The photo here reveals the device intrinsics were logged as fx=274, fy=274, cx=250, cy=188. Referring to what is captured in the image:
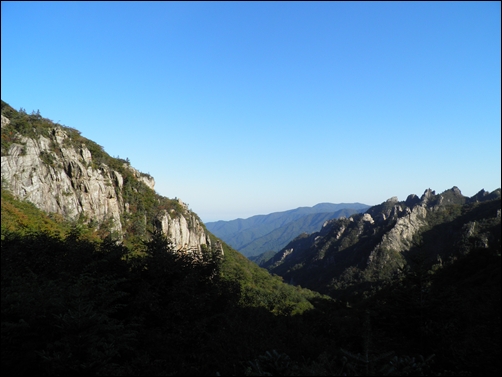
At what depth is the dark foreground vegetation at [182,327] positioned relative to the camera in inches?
283

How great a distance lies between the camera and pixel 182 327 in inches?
432

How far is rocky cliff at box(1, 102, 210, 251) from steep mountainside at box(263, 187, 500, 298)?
67366mm

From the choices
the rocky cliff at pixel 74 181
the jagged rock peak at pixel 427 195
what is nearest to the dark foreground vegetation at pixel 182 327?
the rocky cliff at pixel 74 181

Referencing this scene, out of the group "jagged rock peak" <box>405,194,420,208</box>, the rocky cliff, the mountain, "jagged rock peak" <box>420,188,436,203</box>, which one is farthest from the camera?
"jagged rock peak" <box>405,194,420,208</box>

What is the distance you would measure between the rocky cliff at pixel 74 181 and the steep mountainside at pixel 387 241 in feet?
221

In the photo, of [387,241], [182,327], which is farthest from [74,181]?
[387,241]

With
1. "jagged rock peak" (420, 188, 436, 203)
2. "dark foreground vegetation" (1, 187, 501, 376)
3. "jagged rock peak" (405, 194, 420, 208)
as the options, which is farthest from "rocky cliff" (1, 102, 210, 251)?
"jagged rock peak" (405, 194, 420, 208)

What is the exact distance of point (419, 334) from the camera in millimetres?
12438

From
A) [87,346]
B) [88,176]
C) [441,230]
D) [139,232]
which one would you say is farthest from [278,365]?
[441,230]

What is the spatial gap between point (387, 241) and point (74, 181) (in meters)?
114

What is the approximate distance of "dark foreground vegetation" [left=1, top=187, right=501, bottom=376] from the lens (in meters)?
7.19

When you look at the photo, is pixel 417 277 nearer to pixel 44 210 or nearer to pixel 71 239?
pixel 71 239

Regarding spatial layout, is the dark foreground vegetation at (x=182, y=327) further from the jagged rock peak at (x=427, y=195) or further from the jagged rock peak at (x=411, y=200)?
the jagged rock peak at (x=411, y=200)

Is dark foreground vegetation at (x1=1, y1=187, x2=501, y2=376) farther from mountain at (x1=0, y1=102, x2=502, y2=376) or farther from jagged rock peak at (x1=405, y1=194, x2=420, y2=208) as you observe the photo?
jagged rock peak at (x1=405, y1=194, x2=420, y2=208)
